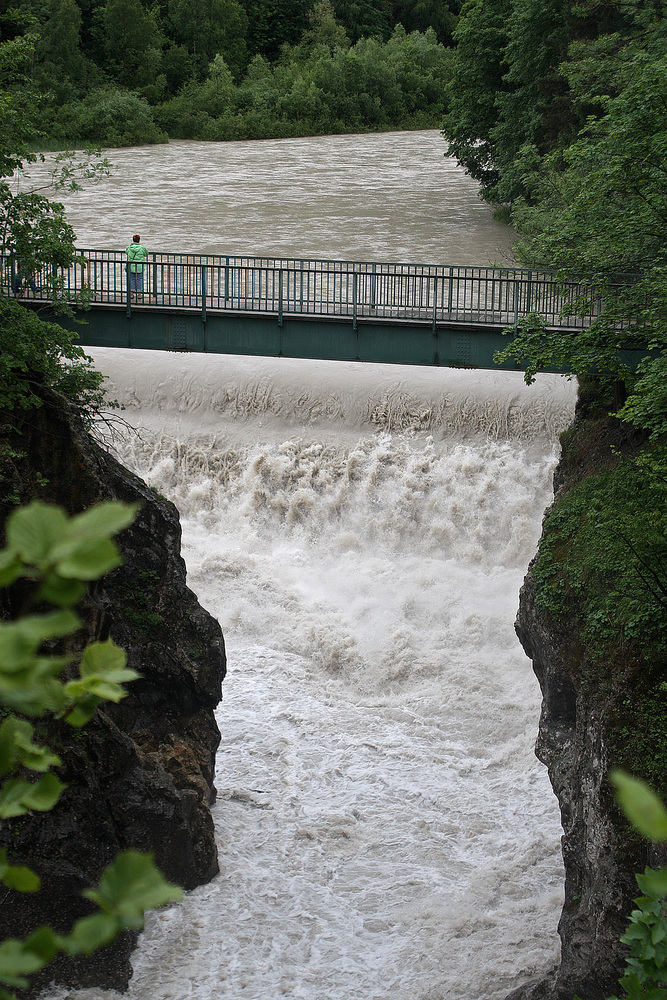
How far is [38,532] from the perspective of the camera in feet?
6.30

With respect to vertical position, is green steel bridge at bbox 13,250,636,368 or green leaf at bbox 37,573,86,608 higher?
green leaf at bbox 37,573,86,608

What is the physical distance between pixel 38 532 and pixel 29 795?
40.0 inches

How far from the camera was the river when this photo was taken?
47.0 ft

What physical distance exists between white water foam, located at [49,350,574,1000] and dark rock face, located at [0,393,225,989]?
3.39 feet

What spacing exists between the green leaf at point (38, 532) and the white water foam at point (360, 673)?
1280 cm

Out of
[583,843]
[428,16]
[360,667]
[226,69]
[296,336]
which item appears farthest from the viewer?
[428,16]

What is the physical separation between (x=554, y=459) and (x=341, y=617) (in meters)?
6.82

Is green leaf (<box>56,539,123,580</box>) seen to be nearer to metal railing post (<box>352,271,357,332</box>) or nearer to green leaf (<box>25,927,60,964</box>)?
green leaf (<box>25,927,60,964</box>)

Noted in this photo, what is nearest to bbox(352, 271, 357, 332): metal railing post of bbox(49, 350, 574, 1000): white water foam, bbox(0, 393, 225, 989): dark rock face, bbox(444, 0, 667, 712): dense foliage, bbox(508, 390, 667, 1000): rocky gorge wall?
bbox(444, 0, 667, 712): dense foliage

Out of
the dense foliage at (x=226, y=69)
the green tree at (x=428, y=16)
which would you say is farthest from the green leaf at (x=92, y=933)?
the green tree at (x=428, y=16)

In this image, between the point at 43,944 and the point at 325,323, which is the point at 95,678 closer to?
the point at 43,944

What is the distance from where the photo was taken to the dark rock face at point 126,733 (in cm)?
1262

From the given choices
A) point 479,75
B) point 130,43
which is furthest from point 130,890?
point 130,43

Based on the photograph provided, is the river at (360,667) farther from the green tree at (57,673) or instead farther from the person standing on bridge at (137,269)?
the green tree at (57,673)
